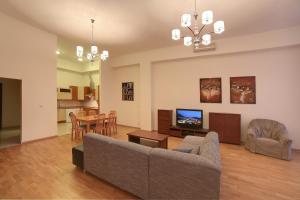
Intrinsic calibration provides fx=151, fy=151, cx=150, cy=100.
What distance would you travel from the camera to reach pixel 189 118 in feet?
17.9

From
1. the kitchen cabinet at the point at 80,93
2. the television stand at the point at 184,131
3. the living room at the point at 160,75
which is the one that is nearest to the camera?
the living room at the point at 160,75

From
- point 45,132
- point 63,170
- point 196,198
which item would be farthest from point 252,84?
point 45,132

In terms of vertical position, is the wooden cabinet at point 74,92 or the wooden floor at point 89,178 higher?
the wooden cabinet at point 74,92

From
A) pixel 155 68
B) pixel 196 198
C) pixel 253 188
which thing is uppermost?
pixel 155 68

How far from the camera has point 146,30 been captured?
4.58 m

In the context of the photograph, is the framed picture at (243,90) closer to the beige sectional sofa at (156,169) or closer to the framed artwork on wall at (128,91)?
the beige sectional sofa at (156,169)

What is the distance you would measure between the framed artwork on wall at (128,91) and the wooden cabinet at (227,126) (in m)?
3.82

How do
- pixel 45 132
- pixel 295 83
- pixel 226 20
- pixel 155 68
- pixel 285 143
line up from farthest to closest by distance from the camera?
1. pixel 155 68
2. pixel 45 132
3. pixel 295 83
4. pixel 226 20
5. pixel 285 143

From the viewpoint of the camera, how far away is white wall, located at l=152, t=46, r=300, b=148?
4285mm

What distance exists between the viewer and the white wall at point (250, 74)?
4285 mm

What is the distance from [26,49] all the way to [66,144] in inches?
123

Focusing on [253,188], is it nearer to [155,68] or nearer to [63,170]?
[63,170]

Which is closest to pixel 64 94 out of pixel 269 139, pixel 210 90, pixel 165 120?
pixel 165 120

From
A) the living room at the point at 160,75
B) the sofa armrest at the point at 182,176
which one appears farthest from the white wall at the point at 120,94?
the sofa armrest at the point at 182,176
